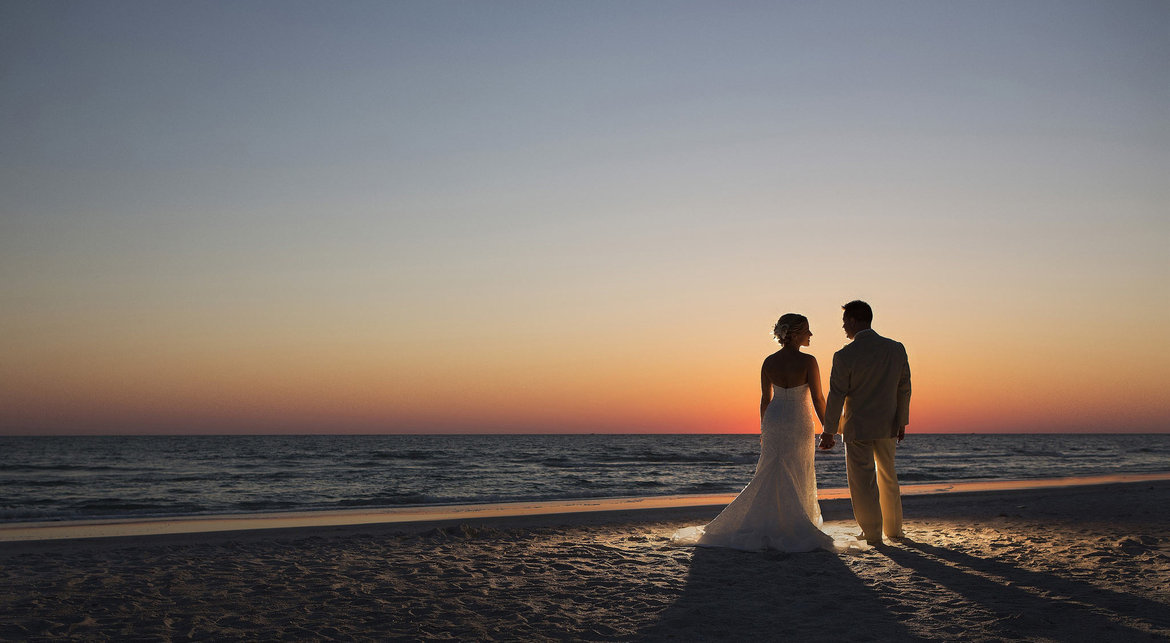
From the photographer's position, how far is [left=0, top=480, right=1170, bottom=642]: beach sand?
13.3 ft

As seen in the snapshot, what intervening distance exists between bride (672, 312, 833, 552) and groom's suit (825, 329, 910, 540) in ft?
0.80

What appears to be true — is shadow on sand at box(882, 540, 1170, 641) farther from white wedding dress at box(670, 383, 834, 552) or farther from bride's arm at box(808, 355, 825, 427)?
bride's arm at box(808, 355, 825, 427)

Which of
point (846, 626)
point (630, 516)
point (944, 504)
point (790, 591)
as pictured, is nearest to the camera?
point (846, 626)

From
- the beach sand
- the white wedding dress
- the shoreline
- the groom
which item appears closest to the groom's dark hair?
the groom

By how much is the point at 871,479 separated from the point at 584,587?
2998 millimetres

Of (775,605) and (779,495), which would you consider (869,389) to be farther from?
(775,605)

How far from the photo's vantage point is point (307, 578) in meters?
5.56

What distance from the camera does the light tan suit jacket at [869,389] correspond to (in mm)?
6574

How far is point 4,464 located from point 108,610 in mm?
42589

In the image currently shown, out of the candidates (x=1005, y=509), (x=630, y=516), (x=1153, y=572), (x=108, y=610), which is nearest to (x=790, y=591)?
(x=1153, y=572)

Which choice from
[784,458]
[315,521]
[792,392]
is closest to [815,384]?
[792,392]

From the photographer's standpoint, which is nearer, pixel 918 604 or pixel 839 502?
pixel 918 604

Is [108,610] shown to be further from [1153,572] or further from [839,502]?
[839,502]

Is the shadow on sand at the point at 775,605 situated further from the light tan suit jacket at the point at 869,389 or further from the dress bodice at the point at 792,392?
the dress bodice at the point at 792,392
